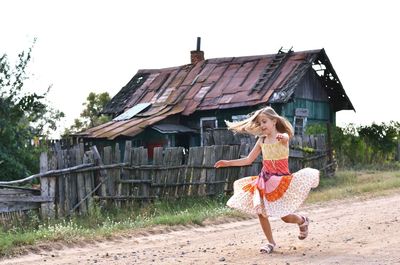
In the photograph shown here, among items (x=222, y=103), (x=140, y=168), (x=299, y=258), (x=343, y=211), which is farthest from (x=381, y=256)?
(x=222, y=103)

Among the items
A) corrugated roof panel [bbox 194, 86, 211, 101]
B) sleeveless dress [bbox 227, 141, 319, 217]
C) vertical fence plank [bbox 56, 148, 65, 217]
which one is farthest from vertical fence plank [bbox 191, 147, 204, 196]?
corrugated roof panel [bbox 194, 86, 211, 101]

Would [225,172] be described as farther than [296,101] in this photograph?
No

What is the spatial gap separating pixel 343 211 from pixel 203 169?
387 centimetres

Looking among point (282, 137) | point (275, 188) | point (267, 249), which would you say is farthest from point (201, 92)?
point (267, 249)

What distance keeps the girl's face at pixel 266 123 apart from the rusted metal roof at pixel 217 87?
17.0 m

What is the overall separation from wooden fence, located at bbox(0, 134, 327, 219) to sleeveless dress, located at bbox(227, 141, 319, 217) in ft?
16.5

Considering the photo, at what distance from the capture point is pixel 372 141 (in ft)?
93.4

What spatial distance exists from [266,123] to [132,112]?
67.3ft

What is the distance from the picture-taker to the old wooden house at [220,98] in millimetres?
25422

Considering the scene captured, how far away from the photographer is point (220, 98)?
2620cm

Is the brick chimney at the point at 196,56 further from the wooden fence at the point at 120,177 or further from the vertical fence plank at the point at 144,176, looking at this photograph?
the vertical fence plank at the point at 144,176

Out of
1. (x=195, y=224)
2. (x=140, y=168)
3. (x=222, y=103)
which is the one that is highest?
(x=222, y=103)

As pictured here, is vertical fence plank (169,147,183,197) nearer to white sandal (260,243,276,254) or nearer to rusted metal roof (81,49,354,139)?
white sandal (260,243,276,254)

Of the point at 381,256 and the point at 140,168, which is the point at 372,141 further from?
the point at 381,256
